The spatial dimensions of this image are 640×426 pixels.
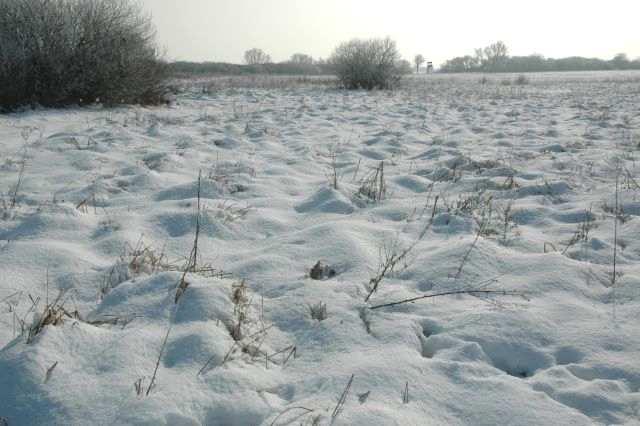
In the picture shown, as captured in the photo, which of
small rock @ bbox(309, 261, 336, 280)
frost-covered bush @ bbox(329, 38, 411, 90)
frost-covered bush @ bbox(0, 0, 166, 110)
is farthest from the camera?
frost-covered bush @ bbox(329, 38, 411, 90)

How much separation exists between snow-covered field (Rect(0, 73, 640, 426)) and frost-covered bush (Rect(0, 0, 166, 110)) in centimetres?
321

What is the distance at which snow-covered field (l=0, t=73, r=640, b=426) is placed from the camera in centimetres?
145

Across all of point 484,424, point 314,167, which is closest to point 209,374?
point 484,424

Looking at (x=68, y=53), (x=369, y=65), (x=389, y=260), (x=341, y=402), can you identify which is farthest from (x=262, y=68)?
(x=341, y=402)

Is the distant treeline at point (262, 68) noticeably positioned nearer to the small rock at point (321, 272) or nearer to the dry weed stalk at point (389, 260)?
the dry weed stalk at point (389, 260)

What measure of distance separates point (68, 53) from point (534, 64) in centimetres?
6898

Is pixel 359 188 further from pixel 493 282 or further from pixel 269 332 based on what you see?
pixel 269 332

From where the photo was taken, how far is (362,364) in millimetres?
1623

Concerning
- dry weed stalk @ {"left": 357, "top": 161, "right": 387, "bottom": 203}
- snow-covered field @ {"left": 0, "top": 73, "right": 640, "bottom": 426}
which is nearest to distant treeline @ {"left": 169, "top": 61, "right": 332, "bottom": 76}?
snow-covered field @ {"left": 0, "top": 73, "right": 640, "bottom": 426}

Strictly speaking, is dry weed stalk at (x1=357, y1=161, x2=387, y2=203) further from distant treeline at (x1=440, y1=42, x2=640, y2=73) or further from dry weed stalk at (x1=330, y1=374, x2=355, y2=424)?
distant treeline at (x1=440, y1=42, x2=640, y2=73)

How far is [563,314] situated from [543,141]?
14.5 feet

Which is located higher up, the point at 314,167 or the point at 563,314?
the point at 314,167

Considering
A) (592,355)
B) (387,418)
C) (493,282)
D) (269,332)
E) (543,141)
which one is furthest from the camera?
(543,141)

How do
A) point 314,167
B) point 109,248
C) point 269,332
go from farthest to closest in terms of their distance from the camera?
point 314,167
point 109,248
point 269,332
